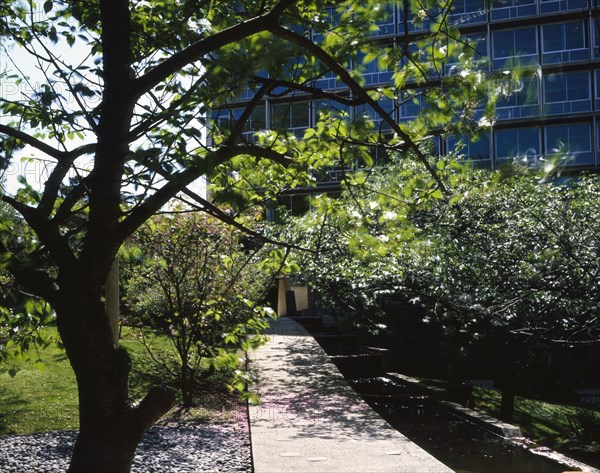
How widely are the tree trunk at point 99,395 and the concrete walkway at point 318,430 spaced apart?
3.03 m

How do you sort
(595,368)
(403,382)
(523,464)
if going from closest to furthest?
(523,464) < (403,382) < (595,368)

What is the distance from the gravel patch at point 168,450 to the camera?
676cm

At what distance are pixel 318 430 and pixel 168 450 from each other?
167 centimetres

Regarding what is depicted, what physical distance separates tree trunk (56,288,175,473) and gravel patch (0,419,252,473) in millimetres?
3487

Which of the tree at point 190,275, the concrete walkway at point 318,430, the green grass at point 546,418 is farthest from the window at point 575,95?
the tree at point 190,275

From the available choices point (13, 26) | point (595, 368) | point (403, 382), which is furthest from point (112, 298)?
point (595, 368)

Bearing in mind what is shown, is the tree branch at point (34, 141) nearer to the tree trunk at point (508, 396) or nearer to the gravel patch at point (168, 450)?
the gravel patch at point (168, 450)

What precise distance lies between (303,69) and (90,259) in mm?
1920

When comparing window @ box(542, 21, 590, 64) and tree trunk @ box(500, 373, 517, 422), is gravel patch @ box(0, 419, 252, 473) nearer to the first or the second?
tree trunk @ box(500, 373, 517, 422)

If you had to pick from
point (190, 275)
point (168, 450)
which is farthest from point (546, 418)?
point (168, 450)

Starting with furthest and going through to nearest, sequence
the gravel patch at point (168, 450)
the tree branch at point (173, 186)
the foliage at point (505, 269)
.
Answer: the foliage at point (505, 269) < the gravel patch at point (168, 450) < the tree branch at point (173, 186)

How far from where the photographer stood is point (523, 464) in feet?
27.7

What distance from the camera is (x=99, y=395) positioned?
133 inches

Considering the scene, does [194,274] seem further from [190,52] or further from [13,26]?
[190,52]
